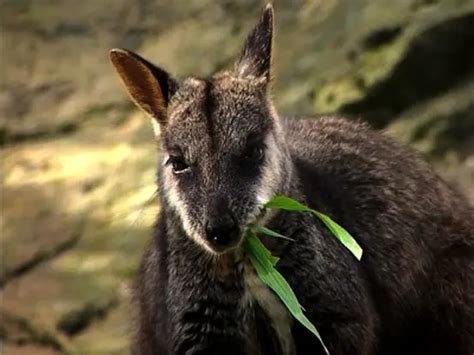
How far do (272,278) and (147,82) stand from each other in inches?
36.3

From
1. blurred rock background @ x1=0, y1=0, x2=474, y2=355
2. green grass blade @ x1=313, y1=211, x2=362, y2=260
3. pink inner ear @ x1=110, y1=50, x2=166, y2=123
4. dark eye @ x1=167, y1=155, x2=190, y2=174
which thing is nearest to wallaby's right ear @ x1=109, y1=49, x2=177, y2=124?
pink inner ear @ x1=110, y1=50, x2=166, y2=123

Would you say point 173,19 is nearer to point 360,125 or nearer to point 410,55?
point 410,55

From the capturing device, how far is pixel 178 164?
550 centimetres

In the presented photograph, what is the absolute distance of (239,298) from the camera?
5.61m

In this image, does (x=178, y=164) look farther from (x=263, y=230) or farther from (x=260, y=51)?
(x=260, y=51)

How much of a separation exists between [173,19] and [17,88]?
3.98 feet

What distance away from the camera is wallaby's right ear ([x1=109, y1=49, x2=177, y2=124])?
5.61m

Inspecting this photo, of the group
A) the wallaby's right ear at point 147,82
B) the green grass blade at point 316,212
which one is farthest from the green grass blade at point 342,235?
the wallaby's right ear at point 147,82

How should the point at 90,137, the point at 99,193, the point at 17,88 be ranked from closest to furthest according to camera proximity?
the point at 99,193
the point at 90,137
the point at 17,88

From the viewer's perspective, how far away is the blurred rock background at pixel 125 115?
8.24m

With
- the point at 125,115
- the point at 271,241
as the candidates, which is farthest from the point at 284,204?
the point at 125,115

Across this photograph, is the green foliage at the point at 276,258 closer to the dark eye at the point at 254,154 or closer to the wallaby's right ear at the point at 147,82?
the dark eye at the point at 254,154

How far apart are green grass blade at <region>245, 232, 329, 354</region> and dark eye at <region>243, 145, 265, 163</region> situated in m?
0.28

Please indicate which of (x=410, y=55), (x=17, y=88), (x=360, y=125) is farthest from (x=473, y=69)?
(x=17, y=88)
